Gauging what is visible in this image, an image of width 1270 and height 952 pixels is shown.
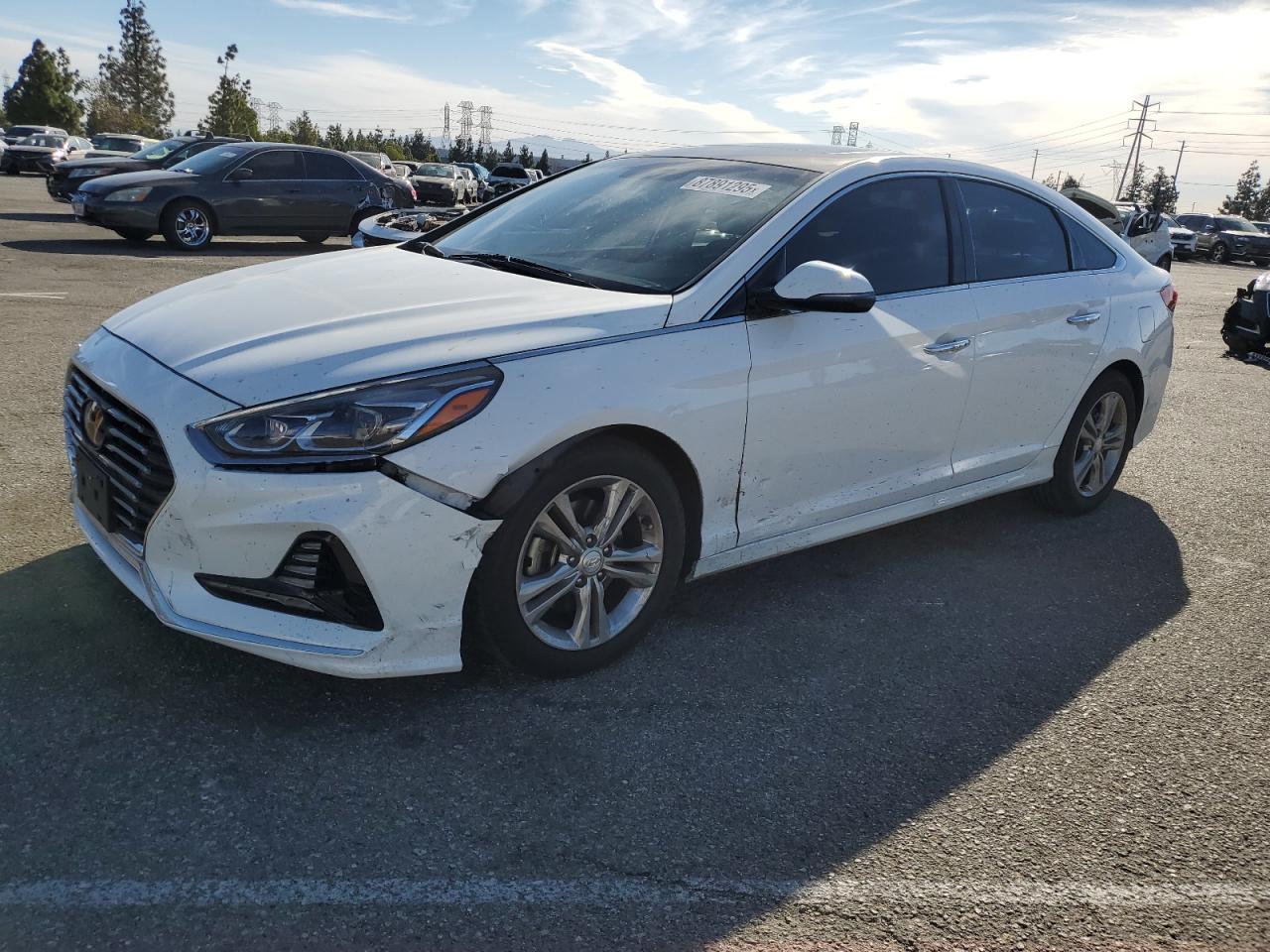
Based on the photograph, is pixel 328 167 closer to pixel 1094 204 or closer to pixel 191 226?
pixel 191 226

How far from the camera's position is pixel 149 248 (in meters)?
14.9

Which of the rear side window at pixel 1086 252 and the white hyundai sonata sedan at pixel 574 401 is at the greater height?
the rear side window at pixel 1086 252

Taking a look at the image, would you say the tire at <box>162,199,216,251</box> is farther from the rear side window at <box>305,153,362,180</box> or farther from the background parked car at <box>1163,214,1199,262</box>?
the background parked car at <box>1163,214,1199,262</box>

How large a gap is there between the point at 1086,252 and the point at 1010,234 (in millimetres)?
635

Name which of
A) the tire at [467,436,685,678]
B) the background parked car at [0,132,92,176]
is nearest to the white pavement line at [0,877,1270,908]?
the tire at [467,436,685,678]

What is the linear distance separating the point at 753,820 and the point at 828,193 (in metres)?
2.26

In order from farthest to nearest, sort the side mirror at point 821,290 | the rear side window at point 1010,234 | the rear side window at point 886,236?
1. the rear side window at point 1010,234
2. the rear side window at point 886,236
3. the side mirror at point 821,290

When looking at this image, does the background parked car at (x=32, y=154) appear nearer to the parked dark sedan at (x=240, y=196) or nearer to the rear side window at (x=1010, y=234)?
the parked dark sedan at (x=240, y=196)

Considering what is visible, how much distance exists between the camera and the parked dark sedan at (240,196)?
14.5m

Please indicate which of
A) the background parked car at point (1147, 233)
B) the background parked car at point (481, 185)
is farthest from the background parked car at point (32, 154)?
the background parked car at point (1147, 233)

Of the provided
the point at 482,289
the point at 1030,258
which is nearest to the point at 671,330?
the point at 482,289

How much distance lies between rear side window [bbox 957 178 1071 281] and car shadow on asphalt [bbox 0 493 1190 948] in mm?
A: 1434

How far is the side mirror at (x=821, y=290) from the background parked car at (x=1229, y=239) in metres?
41.4

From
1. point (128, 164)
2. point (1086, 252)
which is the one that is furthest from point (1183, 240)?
point (1086, 252)
